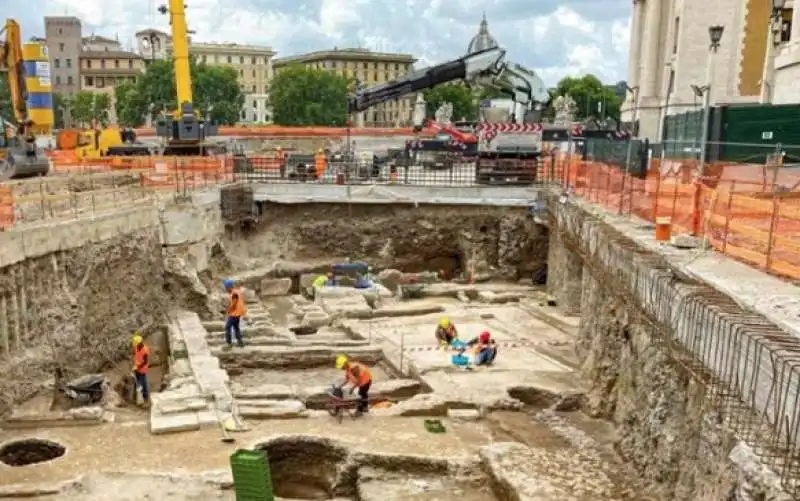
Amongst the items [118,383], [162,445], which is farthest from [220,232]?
[162,445]

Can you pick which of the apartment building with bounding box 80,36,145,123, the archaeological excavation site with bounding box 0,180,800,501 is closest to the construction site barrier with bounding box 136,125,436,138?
the archaeological excavation site with bounding box 0,180,800,501

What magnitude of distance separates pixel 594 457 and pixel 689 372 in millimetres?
3078

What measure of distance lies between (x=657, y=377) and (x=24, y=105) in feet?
68.4

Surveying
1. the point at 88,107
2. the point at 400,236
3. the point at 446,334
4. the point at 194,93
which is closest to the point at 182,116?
the point at 400,236

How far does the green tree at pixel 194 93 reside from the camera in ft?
214

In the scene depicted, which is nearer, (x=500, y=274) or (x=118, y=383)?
(x=118, y=383)

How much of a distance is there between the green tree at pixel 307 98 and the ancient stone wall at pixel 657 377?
62.0 m

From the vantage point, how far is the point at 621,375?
1108 centimetres

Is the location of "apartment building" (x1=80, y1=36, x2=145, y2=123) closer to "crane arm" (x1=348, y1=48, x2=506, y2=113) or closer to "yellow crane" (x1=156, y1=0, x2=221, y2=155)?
"yellow crane" (x1=156, y1=0, x2=221, y2=155)

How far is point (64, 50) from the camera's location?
330ft

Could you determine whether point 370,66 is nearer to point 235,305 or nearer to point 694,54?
point 694,54

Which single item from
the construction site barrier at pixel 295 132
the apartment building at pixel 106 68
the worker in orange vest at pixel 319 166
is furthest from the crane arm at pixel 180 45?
the apartment building at pixel 106 68

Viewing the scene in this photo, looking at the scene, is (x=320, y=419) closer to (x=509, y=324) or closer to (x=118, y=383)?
(x=118, y=383)

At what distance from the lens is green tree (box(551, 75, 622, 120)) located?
85.6 m
